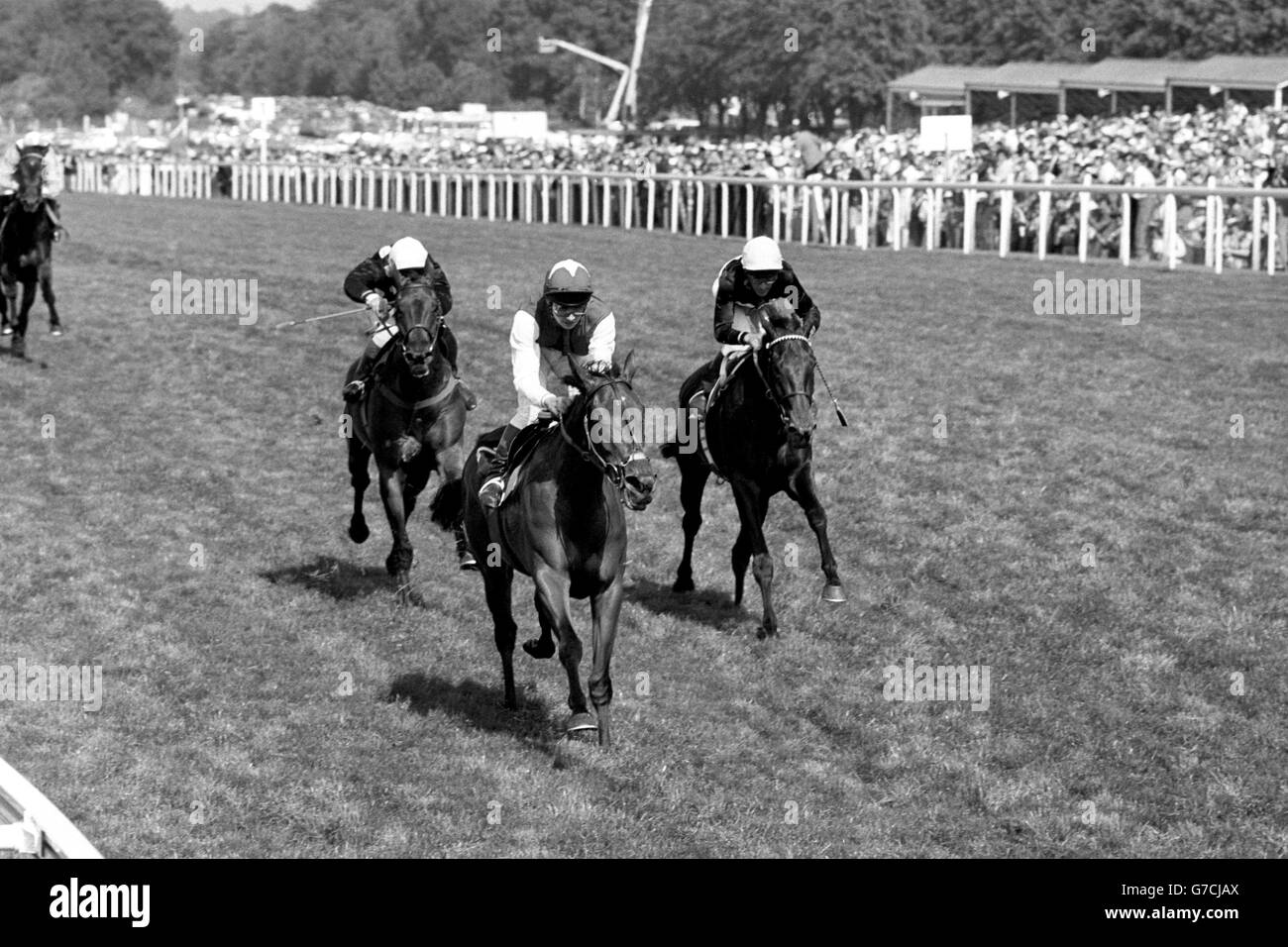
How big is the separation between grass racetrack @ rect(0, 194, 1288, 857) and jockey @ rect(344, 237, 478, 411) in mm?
1358

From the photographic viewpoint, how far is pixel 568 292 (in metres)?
9.37

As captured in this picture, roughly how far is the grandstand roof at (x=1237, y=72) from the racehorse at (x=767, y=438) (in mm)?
32635

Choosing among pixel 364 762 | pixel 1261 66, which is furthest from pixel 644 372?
pixel 1261 66

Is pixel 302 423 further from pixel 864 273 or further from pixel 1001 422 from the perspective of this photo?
pixel 864 273

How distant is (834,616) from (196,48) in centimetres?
2538

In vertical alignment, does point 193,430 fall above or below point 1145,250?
below

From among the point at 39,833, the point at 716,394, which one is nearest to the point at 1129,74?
the point at 716,394

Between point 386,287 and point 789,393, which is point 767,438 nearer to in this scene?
point 789,393

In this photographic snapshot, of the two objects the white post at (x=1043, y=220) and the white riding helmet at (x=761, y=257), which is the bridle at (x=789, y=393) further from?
the white post at (x=1043, y=220)

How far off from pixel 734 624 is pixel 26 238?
36.9 feet

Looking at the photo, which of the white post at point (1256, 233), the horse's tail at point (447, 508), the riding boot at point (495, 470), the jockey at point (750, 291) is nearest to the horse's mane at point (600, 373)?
the riding boot at point (495, 470)

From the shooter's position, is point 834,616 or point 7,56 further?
point 7,56

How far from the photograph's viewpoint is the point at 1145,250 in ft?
83.4

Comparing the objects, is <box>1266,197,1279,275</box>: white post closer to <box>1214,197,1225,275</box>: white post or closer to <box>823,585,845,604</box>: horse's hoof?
<box>1214,197,1225,275</box>: white post
